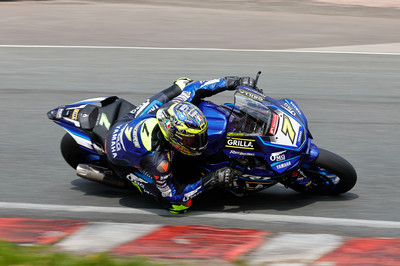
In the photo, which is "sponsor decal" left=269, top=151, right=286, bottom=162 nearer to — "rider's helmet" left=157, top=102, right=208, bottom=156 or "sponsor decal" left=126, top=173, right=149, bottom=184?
"rider's helmet" left=157, top=102, right=208, bottom=156

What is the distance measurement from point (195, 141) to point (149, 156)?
51cm

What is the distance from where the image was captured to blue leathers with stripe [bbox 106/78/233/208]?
433 cm

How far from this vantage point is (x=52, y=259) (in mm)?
3465

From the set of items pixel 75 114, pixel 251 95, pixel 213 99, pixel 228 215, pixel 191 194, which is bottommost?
pixel 228 215

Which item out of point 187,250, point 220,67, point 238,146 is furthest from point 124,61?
point 187,250

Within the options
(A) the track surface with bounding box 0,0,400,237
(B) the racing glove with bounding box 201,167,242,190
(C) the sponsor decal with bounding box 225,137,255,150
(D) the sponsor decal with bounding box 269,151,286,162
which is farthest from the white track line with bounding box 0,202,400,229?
(C) the sponsor decal with bounding box 225,137,255,150

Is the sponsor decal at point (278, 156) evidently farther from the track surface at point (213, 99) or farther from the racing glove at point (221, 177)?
the track surface at point (213, 99)

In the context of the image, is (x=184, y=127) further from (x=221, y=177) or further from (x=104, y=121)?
(x=104, y=121)

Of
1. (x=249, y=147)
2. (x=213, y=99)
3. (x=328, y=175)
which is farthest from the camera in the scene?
(x=213, y=99)

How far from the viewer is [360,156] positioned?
5.93m

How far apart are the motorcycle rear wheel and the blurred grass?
193 cm

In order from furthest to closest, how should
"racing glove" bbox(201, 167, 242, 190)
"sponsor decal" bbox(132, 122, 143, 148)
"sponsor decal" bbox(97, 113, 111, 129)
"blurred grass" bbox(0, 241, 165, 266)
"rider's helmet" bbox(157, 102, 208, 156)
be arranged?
"sponsor decal" bbox(97, 113, 111, 129), "sponsor decal" bbox(132, 122, 143, 148), "racing glove" bbox(201, 167, 242, 190), "rider's helmet" bbox(157, 102, 208, 156), "blurred grass" bbox(0, 241, 165, 266)

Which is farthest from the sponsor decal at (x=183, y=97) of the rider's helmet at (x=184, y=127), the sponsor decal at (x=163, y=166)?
the sponsor decal at (x=163, y=166)

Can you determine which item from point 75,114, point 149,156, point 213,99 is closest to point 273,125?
point 149,156
